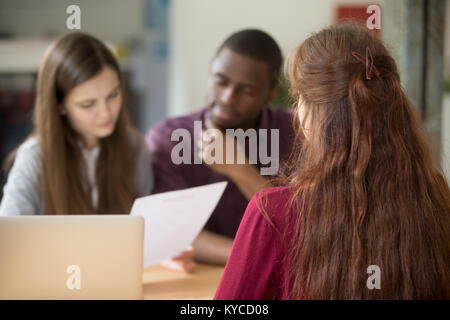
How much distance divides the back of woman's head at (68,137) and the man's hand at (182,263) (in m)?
0.23

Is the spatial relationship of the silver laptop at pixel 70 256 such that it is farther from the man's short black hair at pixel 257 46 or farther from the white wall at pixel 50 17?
the white wall at pixel 50 17

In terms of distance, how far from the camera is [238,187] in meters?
1.59

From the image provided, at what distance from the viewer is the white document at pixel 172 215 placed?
3.76 ft

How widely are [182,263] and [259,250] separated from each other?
0.59m

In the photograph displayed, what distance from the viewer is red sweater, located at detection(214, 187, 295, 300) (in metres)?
0.87

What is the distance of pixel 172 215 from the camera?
1195mm

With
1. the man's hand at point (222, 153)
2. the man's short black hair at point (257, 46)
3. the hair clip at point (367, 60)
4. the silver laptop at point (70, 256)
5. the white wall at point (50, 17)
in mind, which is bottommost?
the silver laptop at point (70, 256)

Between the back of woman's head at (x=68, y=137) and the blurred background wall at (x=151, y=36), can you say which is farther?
the blurred background wall at (x=151, y=36)

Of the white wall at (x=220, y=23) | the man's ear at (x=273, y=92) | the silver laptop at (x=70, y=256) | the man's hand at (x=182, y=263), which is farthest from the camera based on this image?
the white wall at (x=220, y=23)

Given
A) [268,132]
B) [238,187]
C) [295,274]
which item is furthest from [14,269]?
[268,132]

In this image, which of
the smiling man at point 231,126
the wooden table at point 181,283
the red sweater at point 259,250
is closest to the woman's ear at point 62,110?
the smiling man at point 231,126

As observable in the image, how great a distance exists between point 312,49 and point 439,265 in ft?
1.37

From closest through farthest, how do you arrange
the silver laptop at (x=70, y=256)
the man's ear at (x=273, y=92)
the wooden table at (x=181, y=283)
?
the silver laptop at (x=70, y=256) → the wooden table at (x=181, y=283) → the man's ear at (x=273, y=92)

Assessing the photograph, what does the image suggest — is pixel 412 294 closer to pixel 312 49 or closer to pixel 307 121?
pixel 307 121
